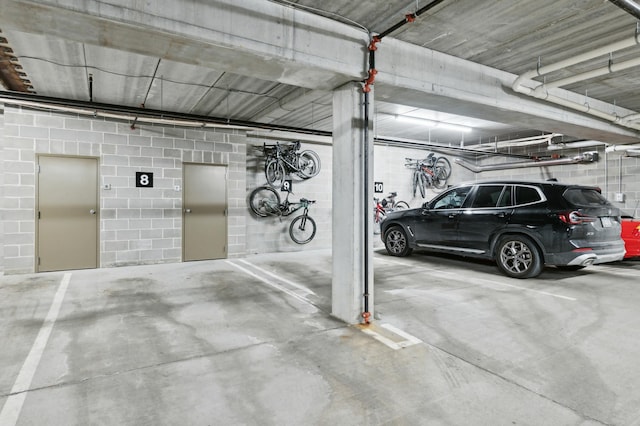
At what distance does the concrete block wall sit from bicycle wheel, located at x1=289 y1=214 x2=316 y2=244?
1.25m

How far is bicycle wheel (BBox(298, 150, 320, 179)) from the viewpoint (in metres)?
8.17

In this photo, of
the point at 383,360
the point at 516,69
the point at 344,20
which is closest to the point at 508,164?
the point at 516,69

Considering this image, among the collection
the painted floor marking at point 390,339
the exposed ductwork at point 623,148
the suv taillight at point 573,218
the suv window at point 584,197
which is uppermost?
the exposed ductwork at point 623,148

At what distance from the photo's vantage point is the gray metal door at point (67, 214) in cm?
571

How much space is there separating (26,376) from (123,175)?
4.59 metres

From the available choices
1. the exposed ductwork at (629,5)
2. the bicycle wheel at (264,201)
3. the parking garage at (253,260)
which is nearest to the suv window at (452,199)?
the parking garage at (253,260)

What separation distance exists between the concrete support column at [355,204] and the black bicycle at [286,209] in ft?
14.8

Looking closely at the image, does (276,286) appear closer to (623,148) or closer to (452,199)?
(452,199)

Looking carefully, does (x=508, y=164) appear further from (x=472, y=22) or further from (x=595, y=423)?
(x=595, y=423)

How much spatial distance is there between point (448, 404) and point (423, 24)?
3.09 meters

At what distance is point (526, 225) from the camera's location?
4.99m

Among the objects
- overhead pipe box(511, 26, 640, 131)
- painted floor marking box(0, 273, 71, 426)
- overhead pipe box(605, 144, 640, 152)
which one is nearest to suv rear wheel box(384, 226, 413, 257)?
overhead pipe box(511, 26, 640, 131)

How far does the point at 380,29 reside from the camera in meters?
3.33

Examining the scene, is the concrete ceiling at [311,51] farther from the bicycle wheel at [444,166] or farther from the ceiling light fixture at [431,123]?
the bicycle wheel at [444,166]
